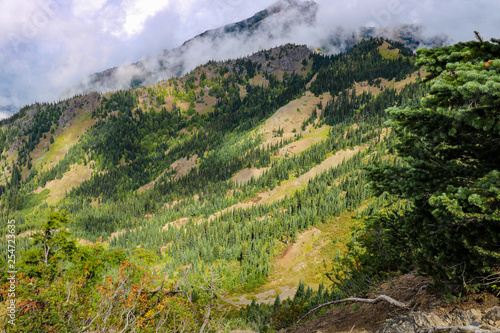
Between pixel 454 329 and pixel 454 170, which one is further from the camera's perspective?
pixel 454 170

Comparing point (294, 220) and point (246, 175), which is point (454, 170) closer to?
point (294, 220)

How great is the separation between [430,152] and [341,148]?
13352cm

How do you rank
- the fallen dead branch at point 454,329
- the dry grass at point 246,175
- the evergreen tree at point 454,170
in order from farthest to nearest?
1. the dry grass at point 246,175
2. the evergreen tree at point 454,170
3. the fallen dead branch at point 454,329

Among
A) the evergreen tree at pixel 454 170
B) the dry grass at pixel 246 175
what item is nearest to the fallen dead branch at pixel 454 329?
the evergreen tree at pixel 454 170

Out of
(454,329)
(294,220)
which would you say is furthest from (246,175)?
(454,329)

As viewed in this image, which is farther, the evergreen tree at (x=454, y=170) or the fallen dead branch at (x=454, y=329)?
the evergreen tree at (x=454, y=170)

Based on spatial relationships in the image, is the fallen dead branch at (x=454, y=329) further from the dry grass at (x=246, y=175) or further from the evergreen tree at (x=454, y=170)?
the dry grass at (x=246, y=175)

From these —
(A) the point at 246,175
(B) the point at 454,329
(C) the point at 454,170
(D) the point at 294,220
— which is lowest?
(D) the point at 294,220

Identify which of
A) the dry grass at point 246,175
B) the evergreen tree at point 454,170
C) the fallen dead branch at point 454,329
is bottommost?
the dry grass at point 246,175

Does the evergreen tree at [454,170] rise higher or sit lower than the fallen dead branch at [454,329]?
higher

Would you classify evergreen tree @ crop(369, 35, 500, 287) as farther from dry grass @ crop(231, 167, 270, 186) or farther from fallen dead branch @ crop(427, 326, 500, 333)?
dry grass @ crop(231, 167, 270, 186)

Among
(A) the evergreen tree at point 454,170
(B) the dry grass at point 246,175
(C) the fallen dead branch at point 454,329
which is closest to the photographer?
(C) the fallen dead branch at point 454,329

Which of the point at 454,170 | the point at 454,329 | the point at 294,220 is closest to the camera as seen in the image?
the point at 454,329

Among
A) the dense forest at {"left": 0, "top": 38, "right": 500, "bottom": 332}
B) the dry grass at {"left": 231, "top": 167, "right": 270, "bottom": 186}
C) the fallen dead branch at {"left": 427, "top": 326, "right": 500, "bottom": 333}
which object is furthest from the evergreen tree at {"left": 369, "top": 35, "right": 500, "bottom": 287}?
the dry grass at {"left": 231, "top": 167, "right": 270, "bottom": 186}
